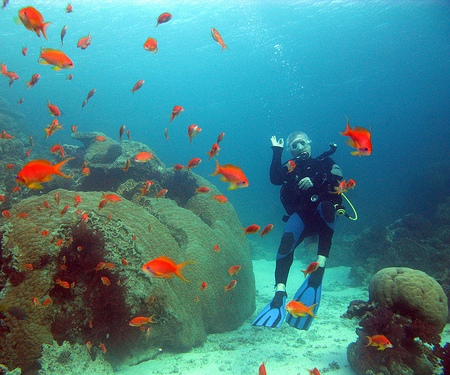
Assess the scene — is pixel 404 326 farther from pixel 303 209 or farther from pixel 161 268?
pixel 161 268

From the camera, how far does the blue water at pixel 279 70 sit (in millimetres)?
29688

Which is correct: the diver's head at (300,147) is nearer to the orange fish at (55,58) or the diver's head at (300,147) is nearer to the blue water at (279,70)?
the blue water at (279,70)

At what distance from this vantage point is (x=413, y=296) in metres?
4.43

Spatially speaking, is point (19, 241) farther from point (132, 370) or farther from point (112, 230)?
point (132, 370)

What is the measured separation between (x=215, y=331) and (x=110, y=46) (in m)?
45.0

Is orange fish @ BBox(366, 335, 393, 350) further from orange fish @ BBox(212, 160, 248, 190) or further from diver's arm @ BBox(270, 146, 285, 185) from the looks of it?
diver's arm @ BBox(270, 146, 285, 185)

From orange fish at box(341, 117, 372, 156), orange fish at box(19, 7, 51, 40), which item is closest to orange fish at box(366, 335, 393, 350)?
orange fish at box(341, 117, 372, 156)

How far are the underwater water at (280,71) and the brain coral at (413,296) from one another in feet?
9.64

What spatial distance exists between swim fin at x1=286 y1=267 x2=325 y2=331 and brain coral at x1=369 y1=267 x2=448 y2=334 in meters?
1.03

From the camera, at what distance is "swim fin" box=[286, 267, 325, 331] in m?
5.07

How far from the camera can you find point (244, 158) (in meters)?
127

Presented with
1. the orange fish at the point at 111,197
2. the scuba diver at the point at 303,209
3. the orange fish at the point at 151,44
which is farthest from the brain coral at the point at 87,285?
the orange fish at the point at 151,44

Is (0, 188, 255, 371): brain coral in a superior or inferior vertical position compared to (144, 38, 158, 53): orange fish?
inferior

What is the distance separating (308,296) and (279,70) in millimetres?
57080
